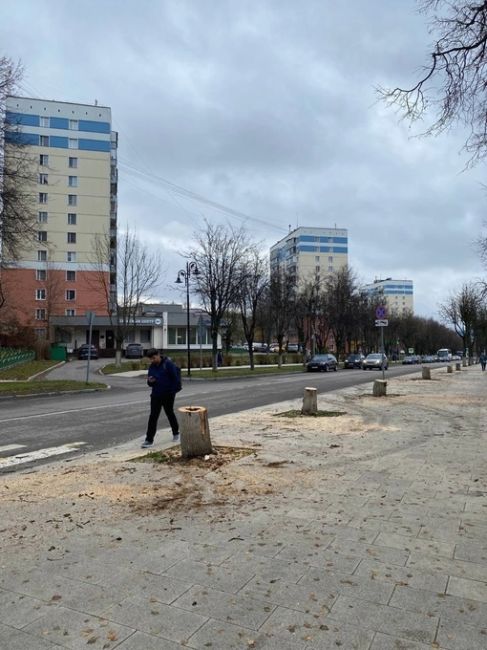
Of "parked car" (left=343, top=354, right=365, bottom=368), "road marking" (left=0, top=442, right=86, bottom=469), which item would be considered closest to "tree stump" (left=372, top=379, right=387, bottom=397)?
"road marking" (left=0, top=442, right=86, bottom=469)

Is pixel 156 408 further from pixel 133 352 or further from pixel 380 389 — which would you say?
pixel 133 352

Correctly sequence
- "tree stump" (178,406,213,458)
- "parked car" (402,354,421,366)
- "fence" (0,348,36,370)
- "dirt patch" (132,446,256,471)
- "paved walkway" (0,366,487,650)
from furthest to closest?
1. "parked car" (402,354,421,366)
2. "fence" (0,348,36,370)
3. "tree stump" (178,406,213,458)
4. "dirt patch" (132,446,256,471)
5. "paved walkway" (0,366,487,650)

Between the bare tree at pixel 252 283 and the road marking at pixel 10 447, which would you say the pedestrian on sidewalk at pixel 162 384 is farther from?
the bare tree at pixel 252 283

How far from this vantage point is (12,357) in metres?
34.9

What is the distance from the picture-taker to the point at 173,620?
306cm

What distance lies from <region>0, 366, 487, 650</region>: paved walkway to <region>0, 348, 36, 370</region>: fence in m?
27.4

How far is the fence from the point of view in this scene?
31.9 meters

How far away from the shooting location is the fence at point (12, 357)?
3186 centimetres

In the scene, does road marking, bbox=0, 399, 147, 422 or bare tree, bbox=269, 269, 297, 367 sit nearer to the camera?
road marking, bbox=0, 399, 147, 422

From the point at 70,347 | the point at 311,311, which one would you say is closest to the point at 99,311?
the point at 70,347

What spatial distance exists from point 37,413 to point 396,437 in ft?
30.8

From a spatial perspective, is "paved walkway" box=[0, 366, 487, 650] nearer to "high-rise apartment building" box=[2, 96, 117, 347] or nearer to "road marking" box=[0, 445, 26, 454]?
"road marking" box=[0, 445, 26, 454]

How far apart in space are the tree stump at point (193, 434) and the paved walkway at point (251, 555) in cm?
61

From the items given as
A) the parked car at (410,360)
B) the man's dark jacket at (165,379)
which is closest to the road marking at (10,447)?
the man's dark jacket at (165,379)
